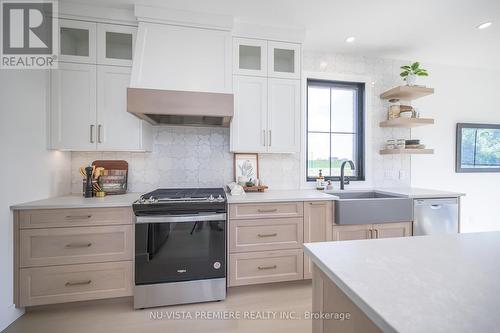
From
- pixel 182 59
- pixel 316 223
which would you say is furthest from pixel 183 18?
pixel 316 223

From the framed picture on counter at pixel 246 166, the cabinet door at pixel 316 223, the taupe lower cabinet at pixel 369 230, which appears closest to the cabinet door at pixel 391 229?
the taupe lower cabinet at pixel 369 230

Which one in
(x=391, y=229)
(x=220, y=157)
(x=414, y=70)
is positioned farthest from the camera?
(x=414, y=70)

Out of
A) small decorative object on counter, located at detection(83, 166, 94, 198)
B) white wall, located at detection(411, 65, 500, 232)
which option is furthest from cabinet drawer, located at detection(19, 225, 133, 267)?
white wall, located at detection(411, 65, 500, 232)

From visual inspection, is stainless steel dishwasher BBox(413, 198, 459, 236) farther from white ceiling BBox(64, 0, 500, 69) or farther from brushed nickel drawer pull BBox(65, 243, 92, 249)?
brushed nickel drawer pull BBox(65, 243, 92, 249)

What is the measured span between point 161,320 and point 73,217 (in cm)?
107

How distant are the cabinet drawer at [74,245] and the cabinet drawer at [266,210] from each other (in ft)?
2.94

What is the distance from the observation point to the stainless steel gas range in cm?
177

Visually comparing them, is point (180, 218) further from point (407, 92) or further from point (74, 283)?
point (407, 92)

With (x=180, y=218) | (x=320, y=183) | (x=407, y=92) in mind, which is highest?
(x=407, y=92)

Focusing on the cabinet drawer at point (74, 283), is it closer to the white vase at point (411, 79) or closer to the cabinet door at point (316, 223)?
the cabinet door at point (316, 223)

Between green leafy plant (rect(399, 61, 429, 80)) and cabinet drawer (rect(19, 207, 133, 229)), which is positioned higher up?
green leafy plant (rect(399, 61, 429, 80))

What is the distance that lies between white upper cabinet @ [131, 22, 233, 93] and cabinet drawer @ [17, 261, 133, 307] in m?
1.58

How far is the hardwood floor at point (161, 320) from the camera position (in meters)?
1.58

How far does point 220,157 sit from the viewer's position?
249cm
